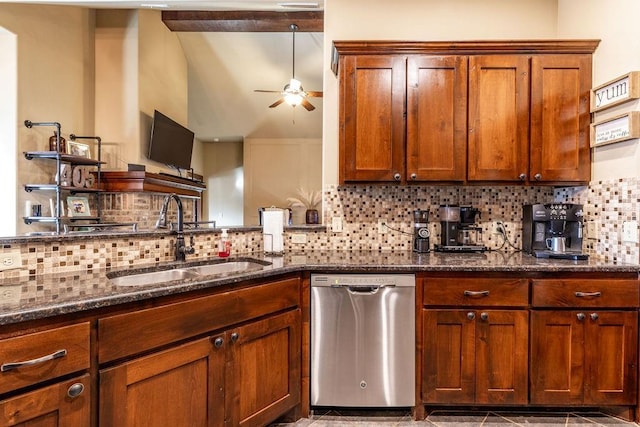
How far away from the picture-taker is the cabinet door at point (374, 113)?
7.48ft

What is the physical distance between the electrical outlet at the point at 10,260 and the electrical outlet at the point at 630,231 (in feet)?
10.2

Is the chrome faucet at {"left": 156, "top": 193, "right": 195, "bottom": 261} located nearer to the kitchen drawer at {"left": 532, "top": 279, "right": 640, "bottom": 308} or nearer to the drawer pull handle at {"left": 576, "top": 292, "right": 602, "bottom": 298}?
the kitchen drawer at {"left": 532, "top": 279, "right": 640, "bottom": 308}

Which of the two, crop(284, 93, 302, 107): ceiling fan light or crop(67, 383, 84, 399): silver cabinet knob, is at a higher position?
crop(284, 93, 302, 107): ceiling fan light

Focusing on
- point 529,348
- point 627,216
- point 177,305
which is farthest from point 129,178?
point 627,216

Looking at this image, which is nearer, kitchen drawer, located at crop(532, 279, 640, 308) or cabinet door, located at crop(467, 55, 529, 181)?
kitchen drawer, located at crop(532, 279, 640, 308)

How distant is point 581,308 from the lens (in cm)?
191

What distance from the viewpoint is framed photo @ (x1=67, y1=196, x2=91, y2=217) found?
4062mm

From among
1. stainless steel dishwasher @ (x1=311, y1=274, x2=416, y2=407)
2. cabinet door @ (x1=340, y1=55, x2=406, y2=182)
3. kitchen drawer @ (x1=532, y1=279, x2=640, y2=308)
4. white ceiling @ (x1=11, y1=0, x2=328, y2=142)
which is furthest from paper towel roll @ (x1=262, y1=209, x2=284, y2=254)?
white ceiling @ (x1=11, y1=0, x2=328, y2=142)

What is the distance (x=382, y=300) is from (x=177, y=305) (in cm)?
106

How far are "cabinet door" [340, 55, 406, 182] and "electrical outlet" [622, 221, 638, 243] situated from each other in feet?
4.31

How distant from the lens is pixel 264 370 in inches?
68.5

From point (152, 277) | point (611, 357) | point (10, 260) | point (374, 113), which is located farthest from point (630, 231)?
point (10, 260)

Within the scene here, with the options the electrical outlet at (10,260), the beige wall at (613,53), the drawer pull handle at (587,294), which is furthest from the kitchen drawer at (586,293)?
the electrical outlet at (10,260)

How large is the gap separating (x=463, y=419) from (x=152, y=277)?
1898mm
